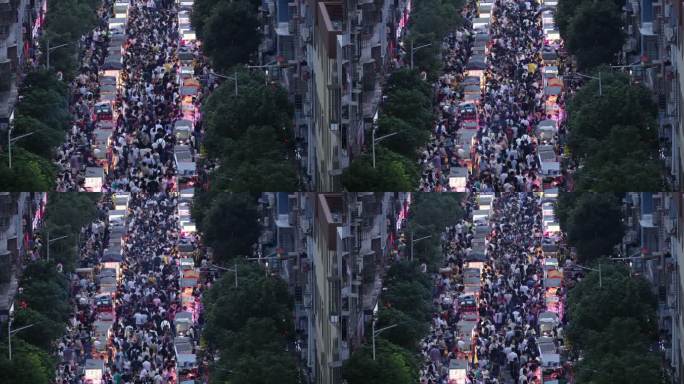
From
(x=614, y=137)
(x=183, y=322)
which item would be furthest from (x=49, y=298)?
(x=614, y=137)

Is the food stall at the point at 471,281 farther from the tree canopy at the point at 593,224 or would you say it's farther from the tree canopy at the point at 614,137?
the tree canopy at the point at 614,137

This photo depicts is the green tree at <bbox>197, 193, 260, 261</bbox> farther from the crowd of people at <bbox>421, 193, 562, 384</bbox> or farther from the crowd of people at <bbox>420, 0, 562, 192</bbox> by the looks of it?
the crowd of people at <bbox>421, 193, 562, 384</bbox>

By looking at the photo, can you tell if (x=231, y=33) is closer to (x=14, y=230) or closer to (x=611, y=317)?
(x=14, y=230)
